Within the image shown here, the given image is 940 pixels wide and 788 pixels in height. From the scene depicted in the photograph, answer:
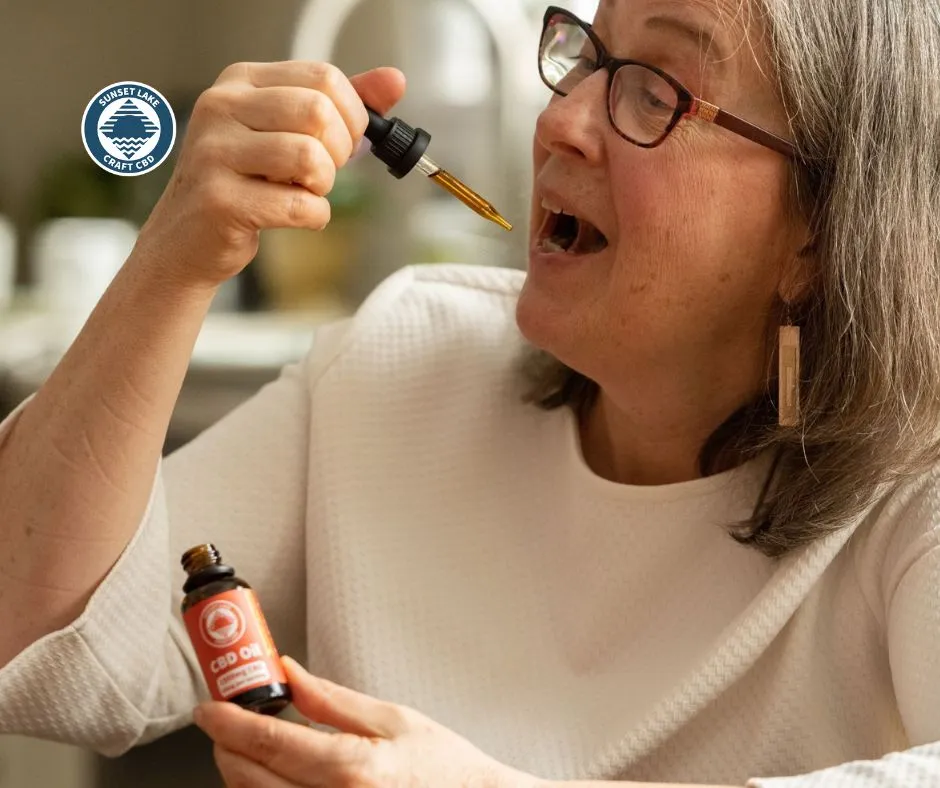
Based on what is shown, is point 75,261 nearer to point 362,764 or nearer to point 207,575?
point 207,575

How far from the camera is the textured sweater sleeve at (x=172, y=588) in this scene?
3.28 ft

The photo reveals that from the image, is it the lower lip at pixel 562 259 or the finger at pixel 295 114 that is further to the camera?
the lower lip at pixel 562 259

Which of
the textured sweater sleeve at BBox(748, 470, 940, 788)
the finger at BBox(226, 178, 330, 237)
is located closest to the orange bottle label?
the finger at BBox(226, 178, 330, 237)

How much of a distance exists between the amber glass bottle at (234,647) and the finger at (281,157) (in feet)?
1.01

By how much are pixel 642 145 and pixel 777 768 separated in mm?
552

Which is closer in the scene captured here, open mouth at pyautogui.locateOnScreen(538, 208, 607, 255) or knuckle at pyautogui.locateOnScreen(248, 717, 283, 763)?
knuckle at pyautogui.locateOnScreen(248, 717, 283, 763)

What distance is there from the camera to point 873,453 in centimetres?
102

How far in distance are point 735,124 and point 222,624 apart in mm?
589

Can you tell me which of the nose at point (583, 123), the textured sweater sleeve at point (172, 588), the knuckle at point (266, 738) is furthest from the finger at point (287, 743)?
the nose at point (583, 123)

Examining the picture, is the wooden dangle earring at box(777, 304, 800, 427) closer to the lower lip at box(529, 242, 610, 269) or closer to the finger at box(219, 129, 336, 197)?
the lower lip at box(529, 242, 610, 269)

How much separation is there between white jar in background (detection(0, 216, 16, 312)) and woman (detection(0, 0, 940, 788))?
1.05ft

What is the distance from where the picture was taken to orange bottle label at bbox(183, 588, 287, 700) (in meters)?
0.86

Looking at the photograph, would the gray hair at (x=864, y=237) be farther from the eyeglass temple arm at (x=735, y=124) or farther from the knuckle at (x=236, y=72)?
the knuckle at (x=236, y=72)

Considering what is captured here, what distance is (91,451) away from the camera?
3.14ft
